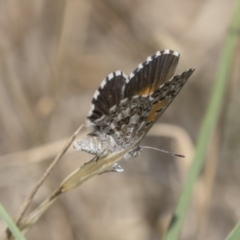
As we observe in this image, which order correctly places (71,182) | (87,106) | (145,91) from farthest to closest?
1. (87,106)
2. (145,91)
3. (71,182)

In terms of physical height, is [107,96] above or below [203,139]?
above

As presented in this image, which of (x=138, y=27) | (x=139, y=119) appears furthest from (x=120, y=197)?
(x=139, y=119)

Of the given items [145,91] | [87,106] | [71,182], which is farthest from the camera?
[87,106]

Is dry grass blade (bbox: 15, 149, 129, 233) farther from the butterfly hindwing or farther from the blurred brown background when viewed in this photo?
the blurred brown background

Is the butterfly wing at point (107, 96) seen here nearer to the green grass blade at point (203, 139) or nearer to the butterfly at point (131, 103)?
the butterfly at point (131, 103)

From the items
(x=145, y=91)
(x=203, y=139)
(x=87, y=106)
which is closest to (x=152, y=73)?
(x=145, y=91)

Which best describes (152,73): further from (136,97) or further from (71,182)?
(71,182)

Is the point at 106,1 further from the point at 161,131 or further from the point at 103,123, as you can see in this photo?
the point at 103,123
